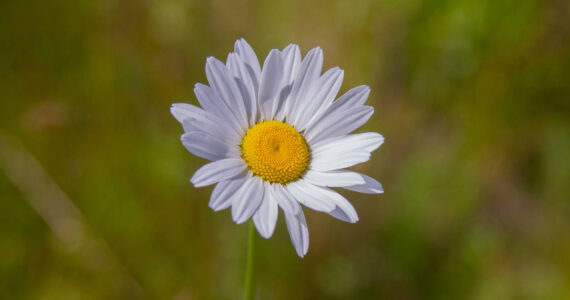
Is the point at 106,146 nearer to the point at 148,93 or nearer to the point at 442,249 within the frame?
the point at 148,93

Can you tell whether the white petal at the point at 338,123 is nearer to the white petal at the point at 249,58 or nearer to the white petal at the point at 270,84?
the white petal at the point at 270,84

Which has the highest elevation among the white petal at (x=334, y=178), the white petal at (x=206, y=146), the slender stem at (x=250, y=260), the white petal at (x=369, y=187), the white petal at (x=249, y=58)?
the white petal at (x=249, y=58)

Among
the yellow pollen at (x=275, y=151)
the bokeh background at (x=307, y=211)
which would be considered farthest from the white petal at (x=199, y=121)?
the bokeh background at (x=307, y=211)

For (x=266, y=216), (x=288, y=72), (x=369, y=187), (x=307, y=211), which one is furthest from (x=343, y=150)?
(x=307, y=211)

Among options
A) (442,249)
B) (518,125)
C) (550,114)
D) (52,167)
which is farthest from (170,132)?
(550,114)

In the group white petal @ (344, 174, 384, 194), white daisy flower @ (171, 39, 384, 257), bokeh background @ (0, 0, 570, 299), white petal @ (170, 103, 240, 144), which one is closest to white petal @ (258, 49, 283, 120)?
white daisy flower @ (171, 39, 384, 257)

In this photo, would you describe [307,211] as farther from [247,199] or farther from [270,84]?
[247,199]
